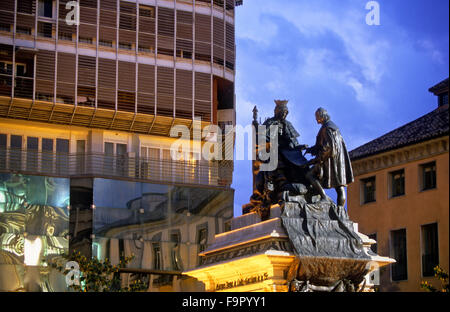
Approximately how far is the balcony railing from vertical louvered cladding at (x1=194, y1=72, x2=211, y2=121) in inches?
99.0

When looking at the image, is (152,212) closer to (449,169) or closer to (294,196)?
(449,169)

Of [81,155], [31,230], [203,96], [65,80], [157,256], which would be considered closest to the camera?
[31,230]

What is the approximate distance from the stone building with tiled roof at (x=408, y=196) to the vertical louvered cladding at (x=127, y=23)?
1394 cm

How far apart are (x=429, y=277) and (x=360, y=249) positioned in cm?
3068

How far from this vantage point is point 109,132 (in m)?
53.2

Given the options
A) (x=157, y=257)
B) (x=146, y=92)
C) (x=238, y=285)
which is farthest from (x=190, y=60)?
(x=238, y=285)

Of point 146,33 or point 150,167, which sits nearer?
point 150,167

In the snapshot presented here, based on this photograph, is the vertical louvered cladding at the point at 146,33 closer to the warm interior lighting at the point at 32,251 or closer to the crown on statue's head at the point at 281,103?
the warm interior lighting at the point at 32,251

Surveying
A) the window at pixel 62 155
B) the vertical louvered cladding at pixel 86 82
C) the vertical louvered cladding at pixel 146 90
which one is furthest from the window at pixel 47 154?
the vertical louvered cladding at pixel 146 90

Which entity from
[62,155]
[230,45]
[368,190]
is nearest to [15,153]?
[62,155]

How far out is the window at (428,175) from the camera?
5143cm

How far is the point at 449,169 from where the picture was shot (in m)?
49.8

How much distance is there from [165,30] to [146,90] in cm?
358

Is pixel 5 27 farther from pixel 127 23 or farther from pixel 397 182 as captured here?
pixel 397 182
